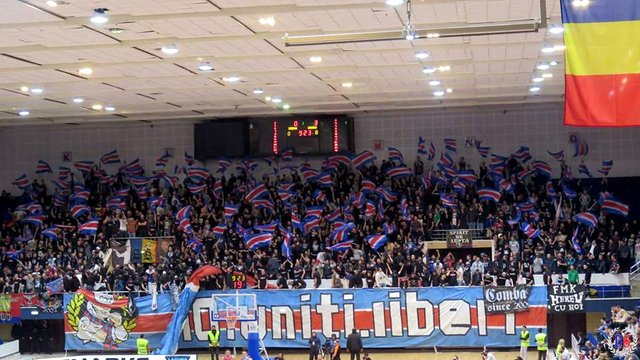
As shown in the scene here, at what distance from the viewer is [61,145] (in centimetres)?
4956

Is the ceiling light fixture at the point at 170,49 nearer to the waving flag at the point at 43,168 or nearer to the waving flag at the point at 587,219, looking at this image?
the waving flag at the point at 587,219

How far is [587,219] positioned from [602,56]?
30.7 m

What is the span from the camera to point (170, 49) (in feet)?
81.3

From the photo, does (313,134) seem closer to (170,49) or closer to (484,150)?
(484,150)

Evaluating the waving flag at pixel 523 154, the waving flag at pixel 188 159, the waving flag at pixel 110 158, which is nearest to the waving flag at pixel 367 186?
the waving flag at pixel 523 154

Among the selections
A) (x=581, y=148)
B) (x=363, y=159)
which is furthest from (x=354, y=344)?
(x=581, y=148)

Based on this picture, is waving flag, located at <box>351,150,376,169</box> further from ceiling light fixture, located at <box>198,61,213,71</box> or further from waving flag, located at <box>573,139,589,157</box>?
ceiling light fixture, located at <box>198,61,213,71</box>

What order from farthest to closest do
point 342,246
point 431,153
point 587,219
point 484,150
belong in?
point 431,153, point 484,150, point 342,246, point 587,219

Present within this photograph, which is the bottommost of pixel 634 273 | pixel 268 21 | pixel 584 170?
pixel 634 273

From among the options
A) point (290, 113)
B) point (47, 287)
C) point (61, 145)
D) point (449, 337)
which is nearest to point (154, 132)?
point (61, 145)

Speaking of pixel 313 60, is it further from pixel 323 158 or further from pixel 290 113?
pixel 323 158

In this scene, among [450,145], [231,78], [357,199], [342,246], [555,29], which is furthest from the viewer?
[450,145]

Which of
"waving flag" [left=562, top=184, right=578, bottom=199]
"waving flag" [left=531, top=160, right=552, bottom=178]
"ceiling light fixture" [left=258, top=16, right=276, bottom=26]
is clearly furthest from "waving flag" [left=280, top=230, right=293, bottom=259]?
"ceiling light fixture" [left=258, top=16, right=276, bottom=26]

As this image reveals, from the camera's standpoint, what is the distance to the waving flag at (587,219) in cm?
4166
